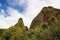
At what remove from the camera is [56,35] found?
6188 cm

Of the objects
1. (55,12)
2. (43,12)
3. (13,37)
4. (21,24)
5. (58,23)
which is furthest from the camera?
(43,12)

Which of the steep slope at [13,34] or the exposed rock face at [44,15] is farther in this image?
the exposed rock face at [44,15]

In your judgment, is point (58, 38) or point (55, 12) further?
point (55, 12)

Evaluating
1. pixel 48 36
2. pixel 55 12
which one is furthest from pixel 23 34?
pixel 55 12

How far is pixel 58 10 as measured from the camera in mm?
92188

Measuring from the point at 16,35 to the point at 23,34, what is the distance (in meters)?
1.87

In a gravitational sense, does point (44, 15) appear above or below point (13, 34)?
above

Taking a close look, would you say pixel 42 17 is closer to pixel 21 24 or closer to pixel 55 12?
pixel 55 12

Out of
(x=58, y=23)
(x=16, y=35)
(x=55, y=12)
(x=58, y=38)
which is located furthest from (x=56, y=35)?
(x=55, y=12)

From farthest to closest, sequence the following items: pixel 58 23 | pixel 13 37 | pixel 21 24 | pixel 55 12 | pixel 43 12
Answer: pixel 43 12 < pixel 55 12 < pixel 21 24 < pixel 58 23 < pixel 13 37

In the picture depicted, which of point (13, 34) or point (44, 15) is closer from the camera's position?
point (13, 34)

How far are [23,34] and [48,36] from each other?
660 centimetres

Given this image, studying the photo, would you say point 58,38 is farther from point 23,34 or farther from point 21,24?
point 21,24

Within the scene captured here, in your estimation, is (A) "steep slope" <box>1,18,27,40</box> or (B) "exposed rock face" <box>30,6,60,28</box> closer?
(A) "steep slope" <box>1,18,27,40</box>
